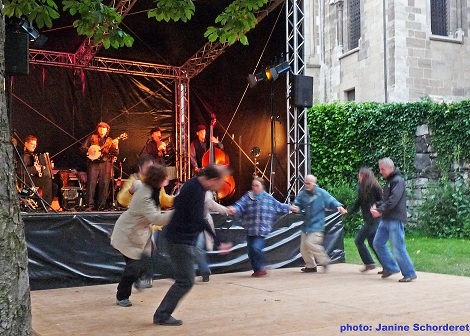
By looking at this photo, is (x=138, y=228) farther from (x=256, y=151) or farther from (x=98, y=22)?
(x=256, y=151)

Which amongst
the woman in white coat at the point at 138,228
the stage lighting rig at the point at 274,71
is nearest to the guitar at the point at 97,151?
the stage lighting rig at the point at 274,71

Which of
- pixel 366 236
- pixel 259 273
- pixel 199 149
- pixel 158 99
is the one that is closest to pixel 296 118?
pixel 199 149

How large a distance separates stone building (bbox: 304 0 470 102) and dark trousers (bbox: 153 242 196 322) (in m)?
16.7

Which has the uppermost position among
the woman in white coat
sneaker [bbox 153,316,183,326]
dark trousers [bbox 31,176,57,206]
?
dark trousers [bbox 31,176,57,206]

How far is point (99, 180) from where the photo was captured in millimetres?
13047

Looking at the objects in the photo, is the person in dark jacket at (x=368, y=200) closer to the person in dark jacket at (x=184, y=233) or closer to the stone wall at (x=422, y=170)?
the person in dark jacket at (x=184, y=233)

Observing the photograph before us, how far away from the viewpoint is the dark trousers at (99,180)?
1298 centimetres

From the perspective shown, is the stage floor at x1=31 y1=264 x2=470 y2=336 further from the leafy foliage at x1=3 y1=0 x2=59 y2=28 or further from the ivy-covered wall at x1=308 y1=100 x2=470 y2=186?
the ivy-covered wall at x1=308 y1=100 x2=470 y2=186

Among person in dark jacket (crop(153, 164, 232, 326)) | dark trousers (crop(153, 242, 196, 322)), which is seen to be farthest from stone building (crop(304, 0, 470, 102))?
dark trousers (crop(153, 242, 196, 322))

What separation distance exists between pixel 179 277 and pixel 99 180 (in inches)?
324

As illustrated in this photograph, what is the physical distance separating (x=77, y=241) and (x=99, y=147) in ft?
17.5

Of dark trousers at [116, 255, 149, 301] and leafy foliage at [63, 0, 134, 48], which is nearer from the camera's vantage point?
dark trousers at [116, 255, 149, 301]

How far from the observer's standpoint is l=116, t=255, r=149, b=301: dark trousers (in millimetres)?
6145

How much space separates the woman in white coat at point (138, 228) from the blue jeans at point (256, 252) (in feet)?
8.27
